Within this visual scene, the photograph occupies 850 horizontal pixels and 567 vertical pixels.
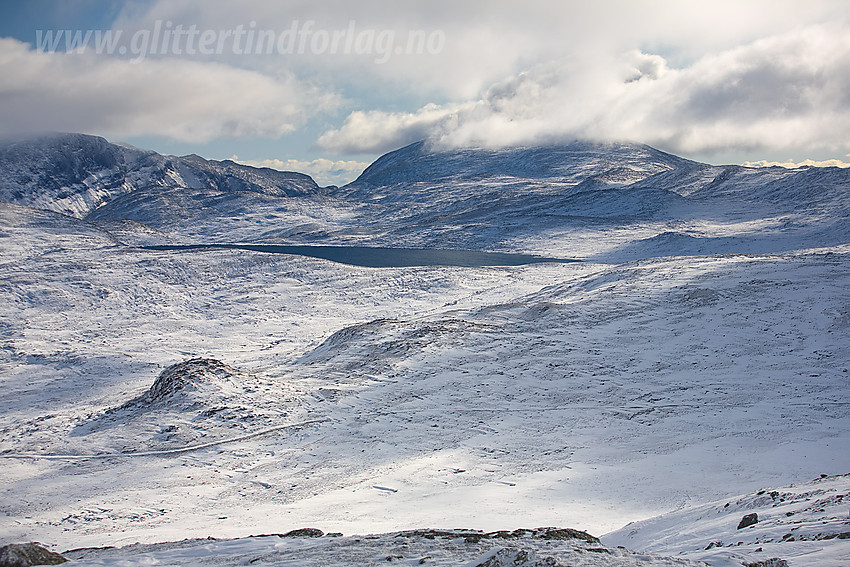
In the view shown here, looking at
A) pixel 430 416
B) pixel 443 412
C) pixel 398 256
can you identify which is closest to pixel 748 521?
pixel 430 416

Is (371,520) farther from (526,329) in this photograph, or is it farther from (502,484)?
(526,329)

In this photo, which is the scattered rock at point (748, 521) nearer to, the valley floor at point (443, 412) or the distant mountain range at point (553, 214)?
the valley floor at point (443, 412)

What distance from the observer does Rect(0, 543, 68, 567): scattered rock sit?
8.64 meters

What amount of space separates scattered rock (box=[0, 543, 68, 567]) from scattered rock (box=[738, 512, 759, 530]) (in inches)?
474

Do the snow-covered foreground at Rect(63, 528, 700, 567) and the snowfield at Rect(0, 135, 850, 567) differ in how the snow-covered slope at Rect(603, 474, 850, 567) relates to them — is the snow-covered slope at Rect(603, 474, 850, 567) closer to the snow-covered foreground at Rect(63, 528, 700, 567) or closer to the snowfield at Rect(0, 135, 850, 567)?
the snowfield at Rect(0, 135, 850, 567)

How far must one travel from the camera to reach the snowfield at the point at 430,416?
41.3 feet

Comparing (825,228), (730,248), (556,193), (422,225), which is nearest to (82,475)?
(730,248)

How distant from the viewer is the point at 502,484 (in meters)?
17.2

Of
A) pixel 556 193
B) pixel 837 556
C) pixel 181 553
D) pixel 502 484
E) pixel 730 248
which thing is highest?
pixel 556 193

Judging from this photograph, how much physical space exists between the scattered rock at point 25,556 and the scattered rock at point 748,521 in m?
12.0

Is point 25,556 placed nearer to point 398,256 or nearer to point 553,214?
point 398,256

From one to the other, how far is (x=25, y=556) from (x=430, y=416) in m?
15.5

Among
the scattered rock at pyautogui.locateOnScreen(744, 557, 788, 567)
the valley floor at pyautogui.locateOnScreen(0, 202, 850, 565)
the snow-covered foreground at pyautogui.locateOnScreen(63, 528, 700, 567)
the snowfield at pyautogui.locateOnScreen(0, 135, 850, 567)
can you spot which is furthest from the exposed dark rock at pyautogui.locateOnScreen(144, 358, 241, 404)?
the scattered rock at pyautogui.locateOnScreen(744, 557, 788, 567)

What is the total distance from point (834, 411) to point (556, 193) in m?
129
